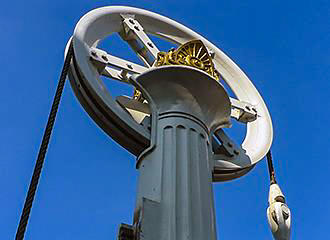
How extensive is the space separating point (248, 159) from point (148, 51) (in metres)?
1.54

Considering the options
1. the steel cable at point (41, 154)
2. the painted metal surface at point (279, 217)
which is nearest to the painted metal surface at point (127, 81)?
the steel cable at point (41, 154)

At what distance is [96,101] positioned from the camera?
4.88m

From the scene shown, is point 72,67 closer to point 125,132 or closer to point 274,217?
point 125,132

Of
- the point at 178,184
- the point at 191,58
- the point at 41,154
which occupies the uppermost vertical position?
the point at 191,58

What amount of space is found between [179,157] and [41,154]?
105 centimetres

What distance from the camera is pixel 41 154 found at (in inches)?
163

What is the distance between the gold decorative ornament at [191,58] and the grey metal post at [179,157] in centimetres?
26

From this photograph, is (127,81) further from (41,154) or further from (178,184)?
(178,184)

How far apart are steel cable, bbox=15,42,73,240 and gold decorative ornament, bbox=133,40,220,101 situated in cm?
87

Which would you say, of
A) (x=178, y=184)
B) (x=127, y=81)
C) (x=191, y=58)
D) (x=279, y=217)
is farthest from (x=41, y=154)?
(x=279, y=217)

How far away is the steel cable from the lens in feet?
12.0

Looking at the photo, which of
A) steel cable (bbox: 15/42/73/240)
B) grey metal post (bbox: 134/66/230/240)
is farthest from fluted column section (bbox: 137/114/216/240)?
steel cable (bbox: 15/42/73/240)

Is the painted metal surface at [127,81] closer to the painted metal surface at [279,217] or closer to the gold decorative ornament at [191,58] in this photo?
the gold decorative ornament at [191,58]

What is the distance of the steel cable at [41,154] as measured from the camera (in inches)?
144
